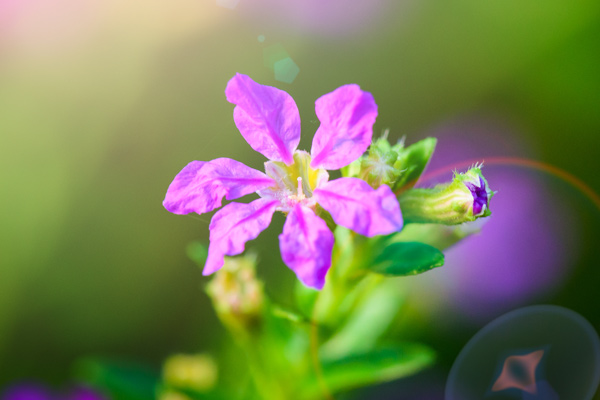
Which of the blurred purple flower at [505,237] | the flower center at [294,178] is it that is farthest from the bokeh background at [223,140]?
the flower center at [294,178]

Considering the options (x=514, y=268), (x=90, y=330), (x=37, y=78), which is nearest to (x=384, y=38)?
(x=514, y=268)

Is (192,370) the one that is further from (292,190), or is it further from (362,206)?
(362,206)

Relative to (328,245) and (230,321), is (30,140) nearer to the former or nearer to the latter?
(230,321)

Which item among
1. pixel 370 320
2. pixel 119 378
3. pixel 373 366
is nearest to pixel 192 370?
pixel 119 378

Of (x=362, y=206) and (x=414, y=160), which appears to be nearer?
(x=362, y=206)

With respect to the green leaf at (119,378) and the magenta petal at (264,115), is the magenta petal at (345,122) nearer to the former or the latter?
the magenta petal at (264,115)
